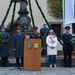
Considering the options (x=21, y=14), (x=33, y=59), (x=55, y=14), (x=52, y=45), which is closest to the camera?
(x=33, y=59)

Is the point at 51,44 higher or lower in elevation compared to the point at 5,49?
higher

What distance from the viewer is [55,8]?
28656mm

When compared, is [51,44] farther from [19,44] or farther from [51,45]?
[19,44]

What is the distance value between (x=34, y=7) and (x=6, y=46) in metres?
14.3

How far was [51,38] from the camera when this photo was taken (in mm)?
14844

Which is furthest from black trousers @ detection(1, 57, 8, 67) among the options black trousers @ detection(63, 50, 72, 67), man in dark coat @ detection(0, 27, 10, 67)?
black trousers @ detection(63, 50, 72, 67)

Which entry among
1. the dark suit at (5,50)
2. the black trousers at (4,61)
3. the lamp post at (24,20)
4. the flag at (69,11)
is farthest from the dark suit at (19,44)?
the flag at (69,11)

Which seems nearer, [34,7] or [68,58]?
[68,58]

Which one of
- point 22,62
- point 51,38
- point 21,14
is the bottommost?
point 22,62

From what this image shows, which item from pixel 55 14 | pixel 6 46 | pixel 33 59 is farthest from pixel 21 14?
pixel 55 14

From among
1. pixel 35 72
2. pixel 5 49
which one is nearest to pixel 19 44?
pixel 5 49

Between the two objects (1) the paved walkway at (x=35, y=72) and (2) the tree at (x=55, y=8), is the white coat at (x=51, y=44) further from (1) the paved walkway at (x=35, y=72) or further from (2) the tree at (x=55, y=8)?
(2) the tree at (x=55, y=8)

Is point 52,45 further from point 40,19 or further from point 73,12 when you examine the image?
point 40,19

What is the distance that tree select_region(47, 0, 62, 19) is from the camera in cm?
2830
